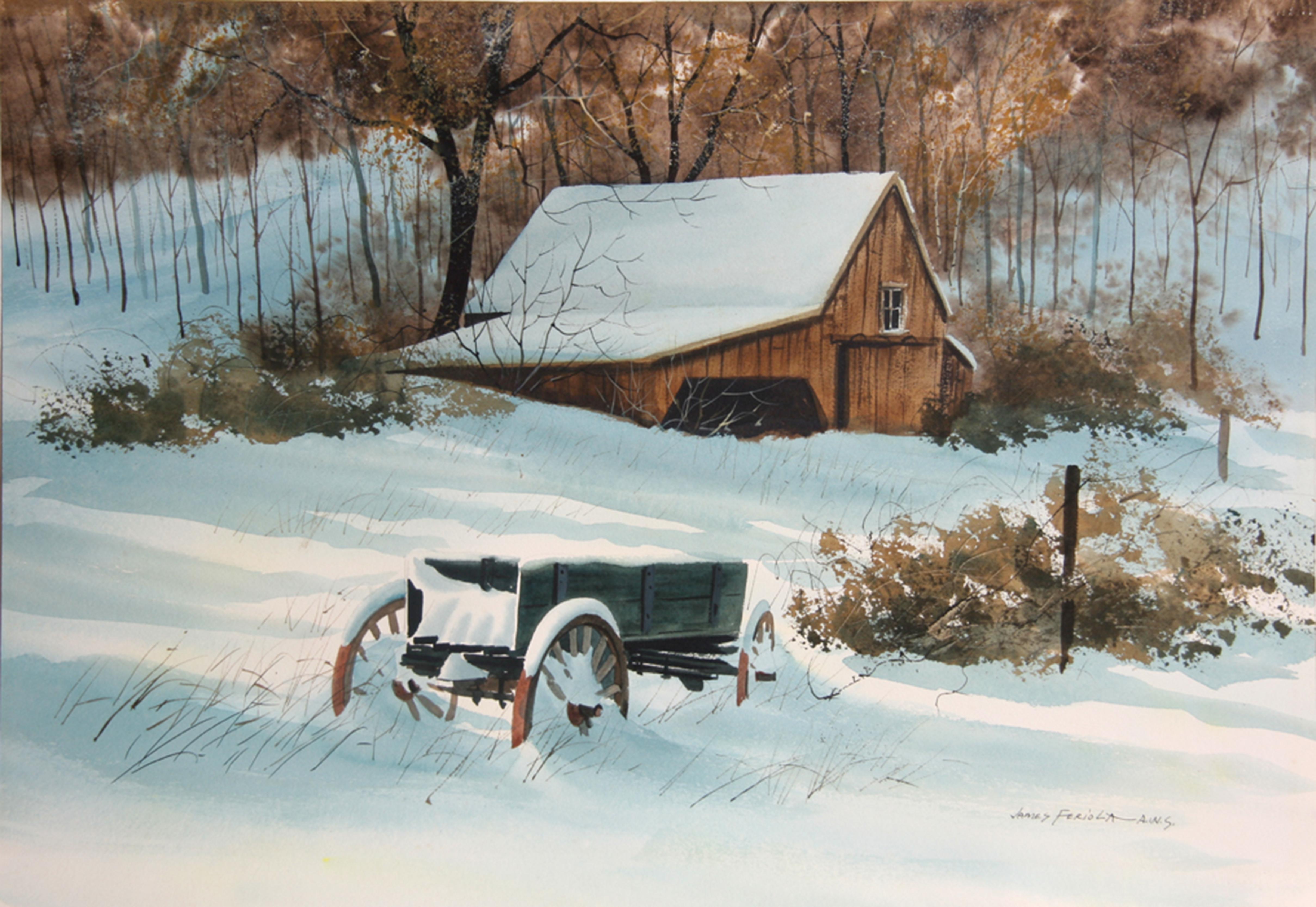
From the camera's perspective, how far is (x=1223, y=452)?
3729mm

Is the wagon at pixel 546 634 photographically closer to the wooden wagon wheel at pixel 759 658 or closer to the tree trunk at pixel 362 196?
the wooden wagon wheel at pixel 759 658

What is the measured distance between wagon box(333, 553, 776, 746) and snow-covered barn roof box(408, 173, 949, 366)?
114cm

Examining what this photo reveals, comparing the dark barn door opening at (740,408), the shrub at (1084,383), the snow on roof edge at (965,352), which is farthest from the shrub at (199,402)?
the shrub at (1084,383)

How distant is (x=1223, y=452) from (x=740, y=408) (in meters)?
2.20

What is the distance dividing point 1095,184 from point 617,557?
2767mm

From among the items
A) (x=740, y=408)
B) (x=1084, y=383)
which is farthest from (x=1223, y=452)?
(x=740, y=408)

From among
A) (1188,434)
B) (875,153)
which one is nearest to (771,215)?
(875,153)

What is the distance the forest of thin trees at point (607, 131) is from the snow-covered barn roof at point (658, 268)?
0.12m

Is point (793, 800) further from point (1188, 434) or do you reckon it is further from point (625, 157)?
point (625, 157)

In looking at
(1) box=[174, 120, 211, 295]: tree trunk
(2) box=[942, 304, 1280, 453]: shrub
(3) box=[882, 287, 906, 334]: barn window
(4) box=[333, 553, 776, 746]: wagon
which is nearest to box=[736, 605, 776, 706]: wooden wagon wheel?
(4) box=[333, 553, 776, 746]: wagon

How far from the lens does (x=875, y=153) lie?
374cm
